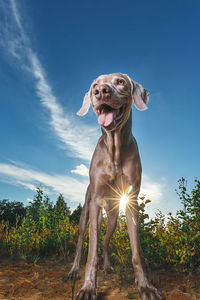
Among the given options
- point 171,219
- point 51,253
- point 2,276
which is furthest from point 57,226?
point 171,219

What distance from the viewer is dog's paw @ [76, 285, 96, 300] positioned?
2.28 m

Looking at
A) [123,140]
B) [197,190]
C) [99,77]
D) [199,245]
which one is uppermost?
[99,77]

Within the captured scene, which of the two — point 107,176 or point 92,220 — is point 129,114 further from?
point 92,220

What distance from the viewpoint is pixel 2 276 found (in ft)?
10.8

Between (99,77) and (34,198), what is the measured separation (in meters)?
7.04

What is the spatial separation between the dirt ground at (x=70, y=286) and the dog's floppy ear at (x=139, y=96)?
217 cm

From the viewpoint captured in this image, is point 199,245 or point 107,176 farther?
point 199,245

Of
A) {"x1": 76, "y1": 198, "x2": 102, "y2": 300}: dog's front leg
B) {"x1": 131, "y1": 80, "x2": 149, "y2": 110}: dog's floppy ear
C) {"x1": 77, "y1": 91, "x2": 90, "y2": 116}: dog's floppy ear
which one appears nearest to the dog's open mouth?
{"x1": 131, "y1": 80, "x2": 149, "y2": 110}: dog's floppy ear

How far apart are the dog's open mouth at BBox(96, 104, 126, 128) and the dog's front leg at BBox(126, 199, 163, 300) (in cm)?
106

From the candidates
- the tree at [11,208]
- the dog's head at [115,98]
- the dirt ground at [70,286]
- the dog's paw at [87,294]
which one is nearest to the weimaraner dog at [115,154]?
the dog's head at [115,98]

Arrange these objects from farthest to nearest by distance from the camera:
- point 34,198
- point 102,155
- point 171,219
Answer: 1. point 34,198
2. point 171,219
3. point 102,155

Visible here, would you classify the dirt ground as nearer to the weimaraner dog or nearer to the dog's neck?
the weimaraner dog

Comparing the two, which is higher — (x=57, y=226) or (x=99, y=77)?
(x=99, y=77)

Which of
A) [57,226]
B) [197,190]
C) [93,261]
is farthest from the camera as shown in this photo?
[57,226]
